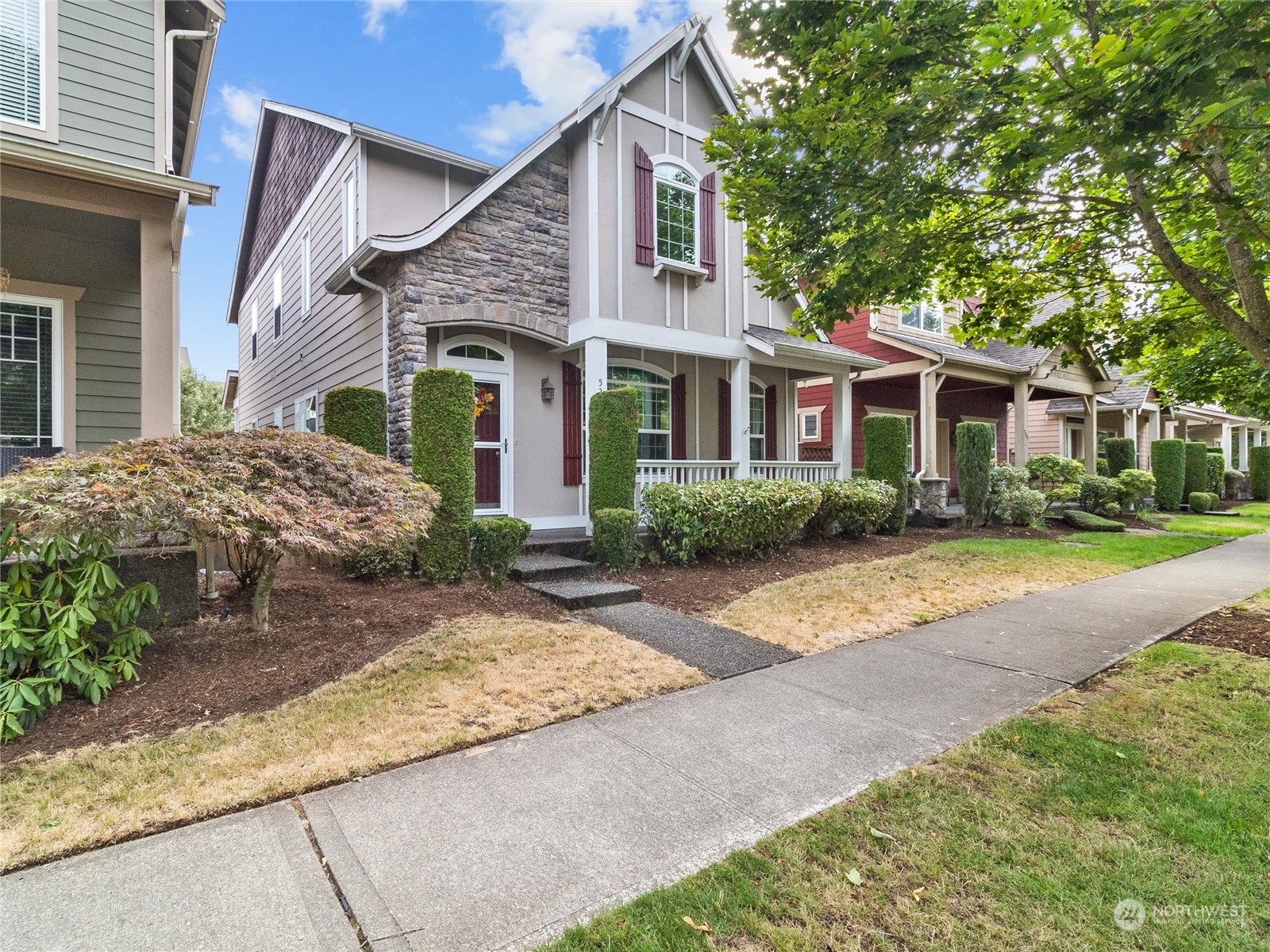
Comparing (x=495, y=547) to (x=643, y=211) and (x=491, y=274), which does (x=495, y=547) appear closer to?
(x=491, y=274)

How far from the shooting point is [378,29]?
8375mm

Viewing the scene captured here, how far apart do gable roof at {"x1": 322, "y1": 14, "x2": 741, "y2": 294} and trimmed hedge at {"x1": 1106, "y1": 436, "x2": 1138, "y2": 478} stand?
47.6 feet

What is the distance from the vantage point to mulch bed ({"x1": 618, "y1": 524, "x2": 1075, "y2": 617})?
6754mm

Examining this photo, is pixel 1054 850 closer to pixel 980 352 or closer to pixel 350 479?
pixel 350 479

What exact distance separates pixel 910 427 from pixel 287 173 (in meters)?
16.0

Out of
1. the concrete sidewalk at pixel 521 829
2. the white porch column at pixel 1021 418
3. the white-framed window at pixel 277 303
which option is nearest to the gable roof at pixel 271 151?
the white-framed window at pixel 277 303

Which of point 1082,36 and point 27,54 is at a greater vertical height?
→ point 27,54

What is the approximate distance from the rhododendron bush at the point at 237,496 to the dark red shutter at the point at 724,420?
263 inches

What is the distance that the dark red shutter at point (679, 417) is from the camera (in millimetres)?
10609

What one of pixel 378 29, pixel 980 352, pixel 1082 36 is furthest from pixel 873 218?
pixel 980 352

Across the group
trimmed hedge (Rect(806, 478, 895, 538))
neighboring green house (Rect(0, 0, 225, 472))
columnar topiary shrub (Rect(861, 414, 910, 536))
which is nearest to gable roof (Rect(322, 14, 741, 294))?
neighboring green house (Rect(0, 0, 225, 472))

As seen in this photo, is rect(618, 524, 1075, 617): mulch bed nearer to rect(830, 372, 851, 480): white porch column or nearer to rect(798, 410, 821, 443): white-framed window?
rect(830, 372, 851, 480): white porch column

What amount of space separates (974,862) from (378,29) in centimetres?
1078

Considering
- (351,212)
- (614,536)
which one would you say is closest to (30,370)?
(351,212)
